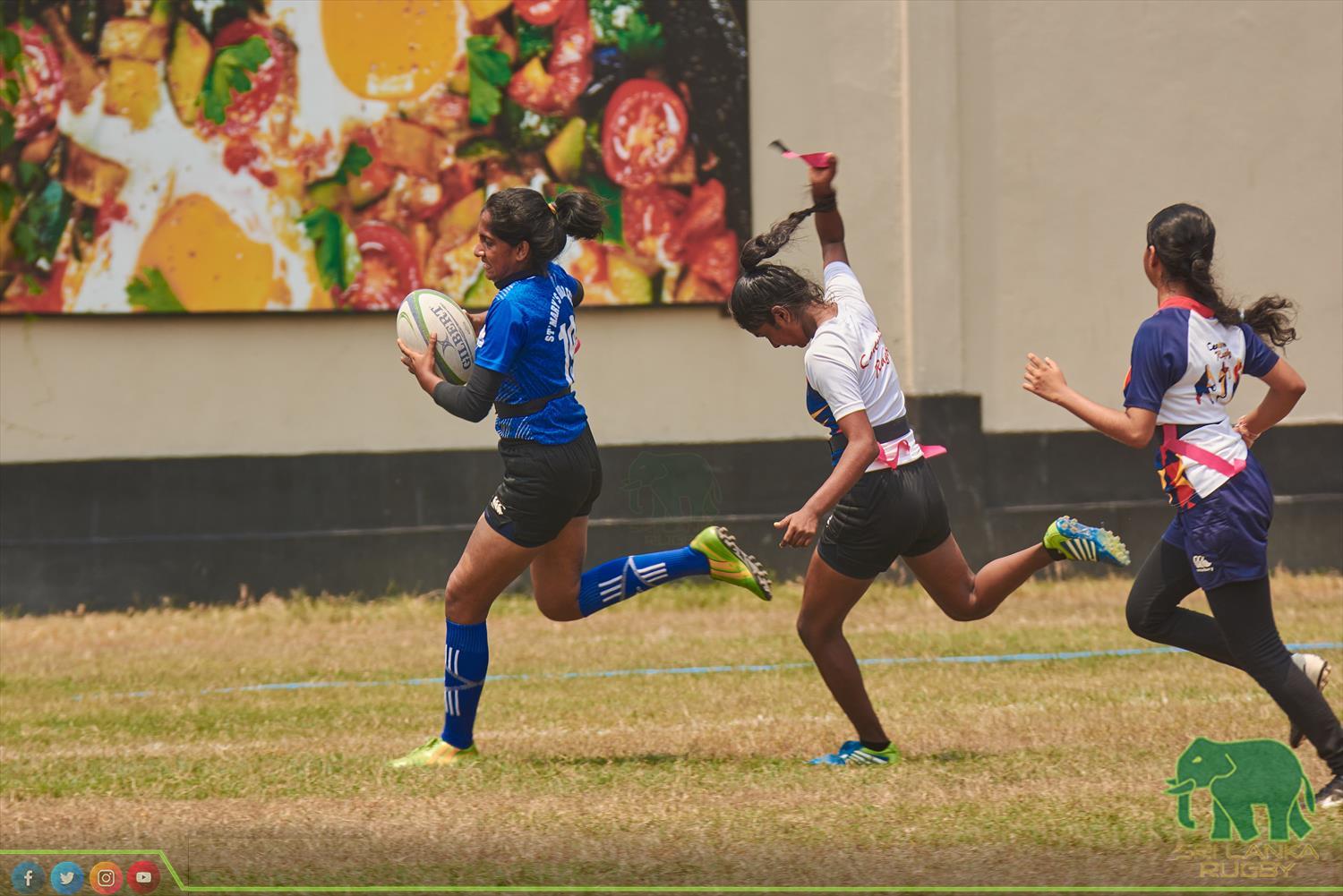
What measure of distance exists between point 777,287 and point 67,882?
3303mm

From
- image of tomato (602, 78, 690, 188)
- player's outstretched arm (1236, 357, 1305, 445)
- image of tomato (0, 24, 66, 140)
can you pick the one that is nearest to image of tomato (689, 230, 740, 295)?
image of tomato (602, 78, 690, 188)

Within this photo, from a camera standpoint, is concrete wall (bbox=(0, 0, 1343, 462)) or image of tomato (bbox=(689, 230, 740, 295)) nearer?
concrete wall (bbox=(0, 0, 1343, 462))

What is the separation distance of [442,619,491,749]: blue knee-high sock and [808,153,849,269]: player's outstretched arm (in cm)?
215

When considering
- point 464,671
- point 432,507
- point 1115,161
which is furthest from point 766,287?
point 1115,161

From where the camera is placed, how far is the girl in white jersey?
6234 millimetres

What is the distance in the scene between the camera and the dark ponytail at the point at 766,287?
6.29 metres

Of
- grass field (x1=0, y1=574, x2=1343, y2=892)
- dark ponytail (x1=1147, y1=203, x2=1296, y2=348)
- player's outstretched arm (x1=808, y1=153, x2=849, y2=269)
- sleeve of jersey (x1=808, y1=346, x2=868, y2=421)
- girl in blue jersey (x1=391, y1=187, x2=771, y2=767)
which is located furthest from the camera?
player's outstretched arm (x1=808, y1=153, x2=849, y2=269)

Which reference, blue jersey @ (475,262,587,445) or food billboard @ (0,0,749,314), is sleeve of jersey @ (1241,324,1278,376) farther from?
food billboard @ (0,0,749,314)

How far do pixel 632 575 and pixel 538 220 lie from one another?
62.6 inches

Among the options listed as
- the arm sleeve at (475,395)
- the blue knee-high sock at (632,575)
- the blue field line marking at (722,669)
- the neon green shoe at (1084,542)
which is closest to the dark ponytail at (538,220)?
the arm sleeve at (475,395)

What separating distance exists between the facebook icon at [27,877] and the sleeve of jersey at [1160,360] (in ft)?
12.3

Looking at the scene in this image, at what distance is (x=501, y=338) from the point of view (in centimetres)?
639

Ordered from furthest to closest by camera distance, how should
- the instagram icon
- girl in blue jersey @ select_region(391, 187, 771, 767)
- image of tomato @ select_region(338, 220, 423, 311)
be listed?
image of tomato @ select_region(338, 220, 423, 311) → girl in blue jersey @ select_region(391, 187, 771, 767) → the instagram icon

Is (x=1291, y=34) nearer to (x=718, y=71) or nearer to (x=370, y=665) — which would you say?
(x=718, y=71)
